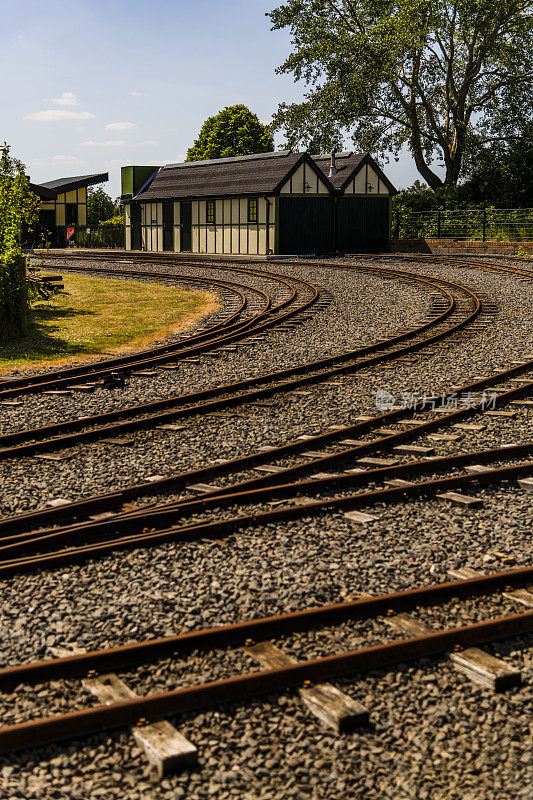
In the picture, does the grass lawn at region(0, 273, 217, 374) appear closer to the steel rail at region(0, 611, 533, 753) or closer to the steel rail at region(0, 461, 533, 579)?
the steel rail at region(0, 461, 533, 579)

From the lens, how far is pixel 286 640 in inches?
179

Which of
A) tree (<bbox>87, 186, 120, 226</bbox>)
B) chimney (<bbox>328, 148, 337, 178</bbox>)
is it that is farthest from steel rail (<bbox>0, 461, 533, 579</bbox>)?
tree (<bbox>87, 186, 120, 226</bbox>)

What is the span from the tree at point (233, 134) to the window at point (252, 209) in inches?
1486

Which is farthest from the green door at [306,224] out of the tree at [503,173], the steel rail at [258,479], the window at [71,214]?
the steel rail at [258,479]

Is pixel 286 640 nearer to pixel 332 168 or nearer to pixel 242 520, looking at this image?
pixel 242 520

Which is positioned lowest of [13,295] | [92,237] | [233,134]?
[13,295]

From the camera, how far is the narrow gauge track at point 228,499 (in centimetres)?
579

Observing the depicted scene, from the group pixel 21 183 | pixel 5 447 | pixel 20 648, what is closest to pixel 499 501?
pixel 20 648

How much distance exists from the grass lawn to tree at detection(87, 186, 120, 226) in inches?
1965

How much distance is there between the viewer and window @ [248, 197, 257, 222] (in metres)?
39.8

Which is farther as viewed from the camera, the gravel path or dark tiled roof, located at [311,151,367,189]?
dark tiled roof, located at [311,151,367,189]

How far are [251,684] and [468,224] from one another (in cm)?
3939

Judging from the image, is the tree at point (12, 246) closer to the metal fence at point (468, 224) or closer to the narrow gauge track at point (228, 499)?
the narrow gauge track at point (228, 499)

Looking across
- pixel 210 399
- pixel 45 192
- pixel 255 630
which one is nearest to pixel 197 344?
pixel 210 399
